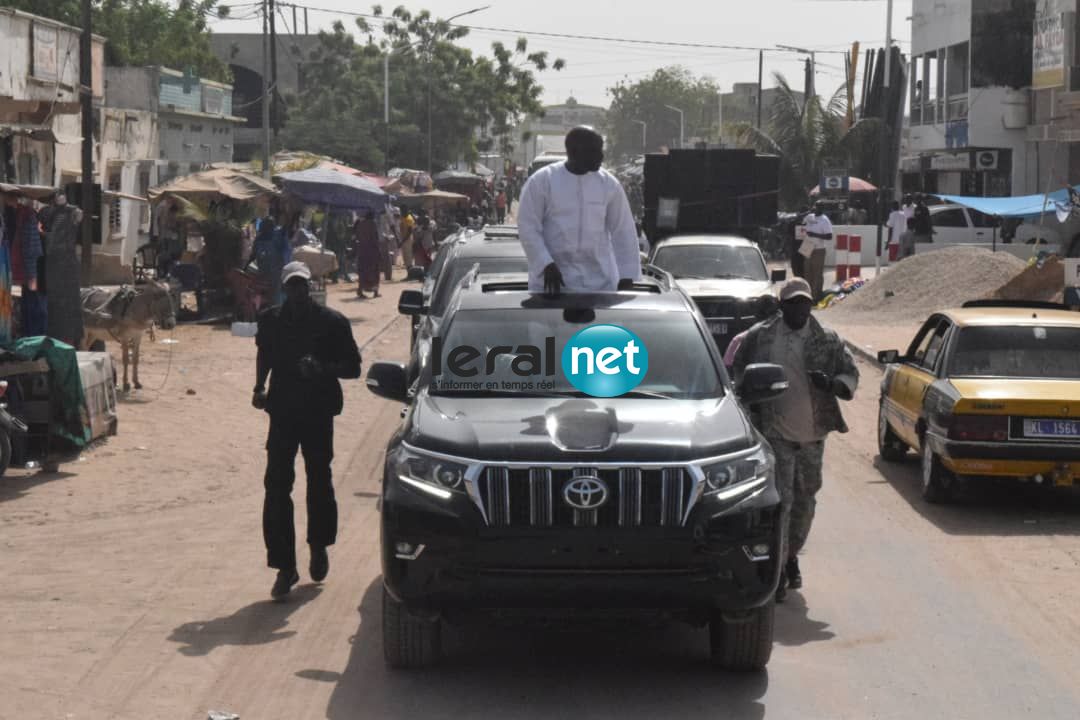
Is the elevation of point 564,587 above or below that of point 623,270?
below

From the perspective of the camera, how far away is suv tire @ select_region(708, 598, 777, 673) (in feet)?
22.6

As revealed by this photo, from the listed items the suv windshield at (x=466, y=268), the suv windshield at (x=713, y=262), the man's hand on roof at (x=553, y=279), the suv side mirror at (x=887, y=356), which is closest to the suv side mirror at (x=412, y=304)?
the suv windshield at (x=466, y=268)

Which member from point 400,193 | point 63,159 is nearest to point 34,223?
point 63,159

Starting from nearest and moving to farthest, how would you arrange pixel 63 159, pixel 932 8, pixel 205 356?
pixel 205 356
pixel 63 159
pixel 932 8

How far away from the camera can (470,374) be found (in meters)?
7.59

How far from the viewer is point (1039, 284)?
25.9 meters

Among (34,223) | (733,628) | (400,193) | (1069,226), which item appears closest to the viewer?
(733,628)

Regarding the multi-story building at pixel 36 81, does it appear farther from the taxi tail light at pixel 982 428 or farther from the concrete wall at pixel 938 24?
the concrete wall at pixel 938 24

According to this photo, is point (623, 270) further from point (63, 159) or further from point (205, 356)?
point (63, 159)

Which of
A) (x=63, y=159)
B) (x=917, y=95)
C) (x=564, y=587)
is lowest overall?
(x=564, y=587)

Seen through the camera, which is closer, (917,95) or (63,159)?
(63,159)

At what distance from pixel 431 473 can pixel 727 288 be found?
12.8m

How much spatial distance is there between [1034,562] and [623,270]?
302 cm

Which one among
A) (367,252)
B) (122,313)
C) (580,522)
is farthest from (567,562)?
(367,252)
